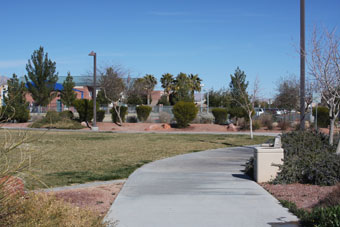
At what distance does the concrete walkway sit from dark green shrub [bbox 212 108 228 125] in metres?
25.4

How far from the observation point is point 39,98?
1772 inches

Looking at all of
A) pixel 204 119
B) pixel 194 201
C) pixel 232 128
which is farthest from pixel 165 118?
pixel 194 201

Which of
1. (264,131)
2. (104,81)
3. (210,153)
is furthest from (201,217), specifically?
(104,81)

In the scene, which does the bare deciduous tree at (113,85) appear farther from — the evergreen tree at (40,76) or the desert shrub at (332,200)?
the desert shrub at (332,200)

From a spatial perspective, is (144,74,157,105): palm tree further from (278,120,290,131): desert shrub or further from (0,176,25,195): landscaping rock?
(0,176,25,195): landscaping rock

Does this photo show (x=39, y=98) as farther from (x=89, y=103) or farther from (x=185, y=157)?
(x=185, y=157)

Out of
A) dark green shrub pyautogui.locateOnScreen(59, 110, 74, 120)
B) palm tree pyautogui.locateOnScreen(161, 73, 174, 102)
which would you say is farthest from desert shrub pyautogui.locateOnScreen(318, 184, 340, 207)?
palm tree pyautogui.locateOnScreen(161, 73, 174, 102)

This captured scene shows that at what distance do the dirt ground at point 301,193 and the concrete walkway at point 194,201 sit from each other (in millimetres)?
292

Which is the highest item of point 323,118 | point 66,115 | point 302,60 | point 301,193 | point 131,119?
point 302,60

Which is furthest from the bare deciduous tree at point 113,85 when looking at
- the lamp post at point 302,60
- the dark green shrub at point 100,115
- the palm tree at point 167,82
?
the palm tree at point 167,82

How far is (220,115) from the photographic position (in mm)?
37750

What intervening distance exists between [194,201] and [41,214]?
142 inches

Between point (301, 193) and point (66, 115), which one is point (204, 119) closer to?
point (66, 115)

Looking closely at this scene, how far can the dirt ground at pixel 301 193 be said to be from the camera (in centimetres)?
779
